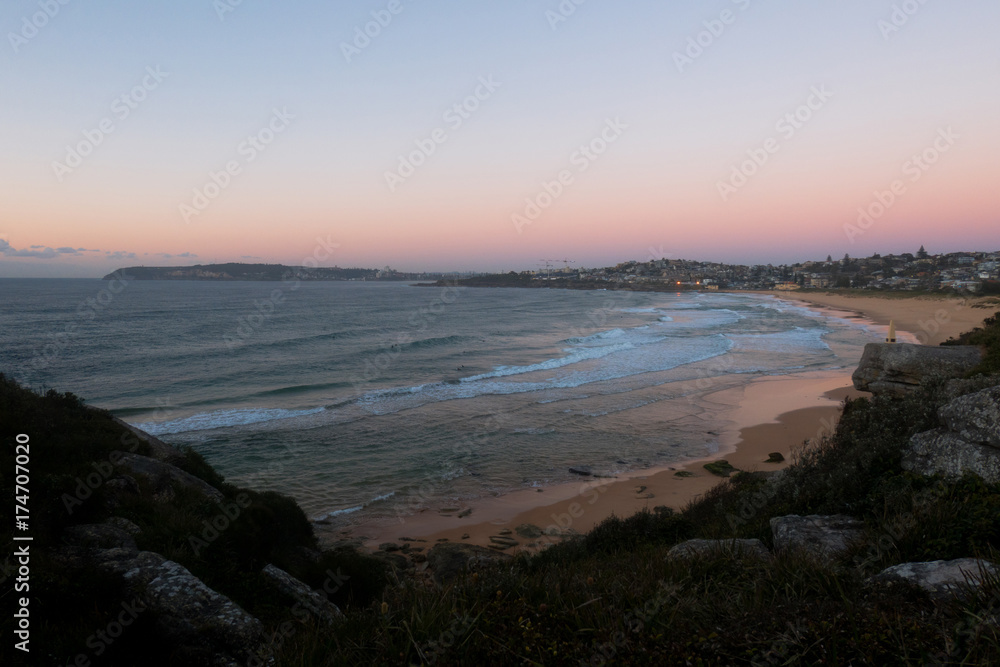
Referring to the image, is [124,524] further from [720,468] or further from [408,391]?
[408,391]

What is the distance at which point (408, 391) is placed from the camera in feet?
78.7

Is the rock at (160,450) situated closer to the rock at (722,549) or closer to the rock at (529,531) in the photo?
the rock at (529,531)

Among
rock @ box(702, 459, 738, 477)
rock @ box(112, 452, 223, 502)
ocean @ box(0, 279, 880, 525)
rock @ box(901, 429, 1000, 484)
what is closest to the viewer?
rock @ box(901, 429, 1000, 484)

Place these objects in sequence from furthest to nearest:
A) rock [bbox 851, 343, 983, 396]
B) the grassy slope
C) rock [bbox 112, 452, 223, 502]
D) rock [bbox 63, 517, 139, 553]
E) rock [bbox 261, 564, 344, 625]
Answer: rock [bbox 851, 343, 983, 396] → rock [bbox 112, 452, 223, 502] → rock [bbox 261, 564, 344, 625] → rock [bbox 63, 517, 139, 553] → the grassy slope

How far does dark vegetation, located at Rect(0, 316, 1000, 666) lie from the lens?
285 centimetres

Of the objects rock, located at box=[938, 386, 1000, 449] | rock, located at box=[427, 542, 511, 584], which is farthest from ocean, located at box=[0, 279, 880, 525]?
rock, located at box=[938, 386, 1000, 449]

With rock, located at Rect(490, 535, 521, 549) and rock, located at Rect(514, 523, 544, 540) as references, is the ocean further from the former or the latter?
rock, located at Rect(490, 535, 521, 549)

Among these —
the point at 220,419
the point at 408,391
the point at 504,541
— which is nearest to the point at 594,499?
the point at 504,541

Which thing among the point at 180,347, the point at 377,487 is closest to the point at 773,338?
the point at 377,487

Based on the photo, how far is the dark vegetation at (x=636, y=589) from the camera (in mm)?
2854

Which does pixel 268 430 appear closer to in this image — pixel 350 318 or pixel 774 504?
pixel 774 504

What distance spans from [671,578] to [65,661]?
4573 mm

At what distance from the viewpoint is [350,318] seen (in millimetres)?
58562

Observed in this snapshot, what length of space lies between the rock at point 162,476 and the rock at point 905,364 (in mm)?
14107
